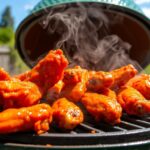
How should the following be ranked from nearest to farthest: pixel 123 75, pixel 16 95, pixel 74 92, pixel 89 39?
pixel 16 95, pixel 74 92, pixel 123 75, pixel 89 39

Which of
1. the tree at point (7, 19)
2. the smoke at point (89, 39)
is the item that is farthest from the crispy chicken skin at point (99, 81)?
the tree at point (7, 19)

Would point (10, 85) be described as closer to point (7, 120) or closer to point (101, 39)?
point (7, 120)

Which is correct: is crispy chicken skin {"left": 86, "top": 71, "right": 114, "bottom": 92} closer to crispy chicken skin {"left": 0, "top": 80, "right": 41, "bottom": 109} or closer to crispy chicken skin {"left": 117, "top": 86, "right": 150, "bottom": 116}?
crispy chicken skin {"left": 117, "top": 86, "right": 150, "bottom": 116}

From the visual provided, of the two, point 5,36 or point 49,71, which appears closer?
point 49,71

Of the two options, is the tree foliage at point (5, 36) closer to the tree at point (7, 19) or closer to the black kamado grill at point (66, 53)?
the black kamado grill at point (66, 53)

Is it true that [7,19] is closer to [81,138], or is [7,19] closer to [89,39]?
[89,39]

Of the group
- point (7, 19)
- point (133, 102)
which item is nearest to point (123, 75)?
point (133, 102)
